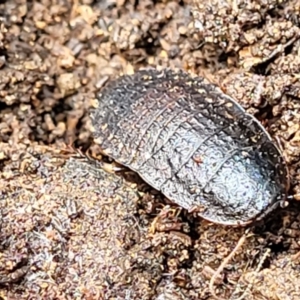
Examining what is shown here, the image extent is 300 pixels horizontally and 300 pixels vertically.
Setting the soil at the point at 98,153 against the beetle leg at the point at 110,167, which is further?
the beetle leg at the point at 110,167

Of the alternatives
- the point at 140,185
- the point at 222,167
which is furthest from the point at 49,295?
the point at 222,167

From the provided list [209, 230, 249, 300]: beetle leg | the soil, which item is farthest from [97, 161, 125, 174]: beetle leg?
[209, 230, 249, 300]: beetle leg

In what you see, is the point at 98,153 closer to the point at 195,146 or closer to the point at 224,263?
the point at 195,146

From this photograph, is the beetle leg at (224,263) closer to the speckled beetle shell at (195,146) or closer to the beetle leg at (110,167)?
the speckled beetle shell at (195,146)

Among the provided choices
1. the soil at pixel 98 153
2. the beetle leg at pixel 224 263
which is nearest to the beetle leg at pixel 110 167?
the soil at pixel 98 153

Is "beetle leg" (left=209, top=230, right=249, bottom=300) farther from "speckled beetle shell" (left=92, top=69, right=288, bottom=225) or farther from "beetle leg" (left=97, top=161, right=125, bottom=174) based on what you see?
"beetle leg" (left=97, top=161, right=125, bottom=174)

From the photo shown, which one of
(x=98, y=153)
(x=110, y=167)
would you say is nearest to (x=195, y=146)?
(x=110, y=167)
